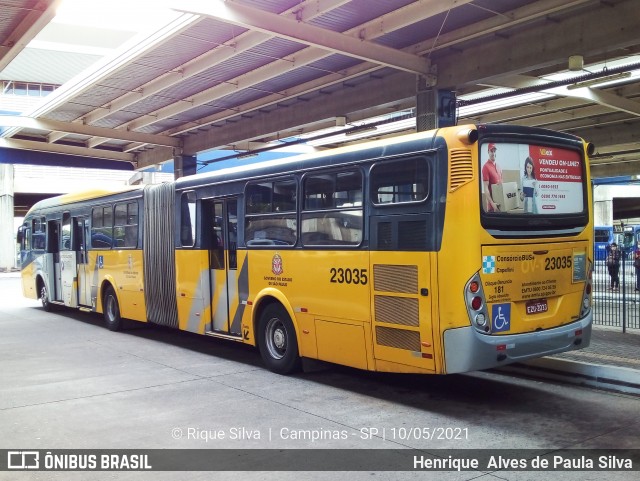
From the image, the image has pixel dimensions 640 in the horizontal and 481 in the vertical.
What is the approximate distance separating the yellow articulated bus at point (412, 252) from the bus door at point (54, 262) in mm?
8345

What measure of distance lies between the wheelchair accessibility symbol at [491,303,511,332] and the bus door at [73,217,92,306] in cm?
1109

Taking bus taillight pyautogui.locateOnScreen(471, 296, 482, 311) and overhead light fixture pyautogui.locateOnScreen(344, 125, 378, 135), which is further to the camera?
overhead light fixture pyautogui.locateOnScreen(344, 125, 378, 135)

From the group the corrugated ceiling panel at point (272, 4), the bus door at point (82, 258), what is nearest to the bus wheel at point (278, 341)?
the corrugated ceiling panel at point (272, 4)

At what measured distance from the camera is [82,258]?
15.4 m

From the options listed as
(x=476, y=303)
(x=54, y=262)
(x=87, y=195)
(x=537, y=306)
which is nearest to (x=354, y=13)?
(x=537, y=306)

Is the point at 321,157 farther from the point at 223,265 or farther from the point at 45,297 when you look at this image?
the point at 45,297

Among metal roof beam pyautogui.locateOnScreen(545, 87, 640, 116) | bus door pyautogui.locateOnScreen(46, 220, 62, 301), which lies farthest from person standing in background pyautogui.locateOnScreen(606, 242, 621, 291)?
bus door pyautogui.locateOnScreen(46, 220, 62, 301)

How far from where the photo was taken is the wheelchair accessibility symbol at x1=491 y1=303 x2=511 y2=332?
6719mm

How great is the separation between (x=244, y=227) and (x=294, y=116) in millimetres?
9430

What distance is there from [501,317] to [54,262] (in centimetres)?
1413

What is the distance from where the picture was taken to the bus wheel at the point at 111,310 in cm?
1396

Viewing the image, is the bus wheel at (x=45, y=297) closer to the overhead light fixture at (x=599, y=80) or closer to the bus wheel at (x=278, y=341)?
the bus wheel at (x=278, y=341)

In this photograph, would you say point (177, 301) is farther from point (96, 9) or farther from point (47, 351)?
point (96, 9)

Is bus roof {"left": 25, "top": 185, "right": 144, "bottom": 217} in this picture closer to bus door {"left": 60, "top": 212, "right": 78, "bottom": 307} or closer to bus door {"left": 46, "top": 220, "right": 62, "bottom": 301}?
bus door {"left": 60, "top": 212, "right": 78, "bottom": 307}
